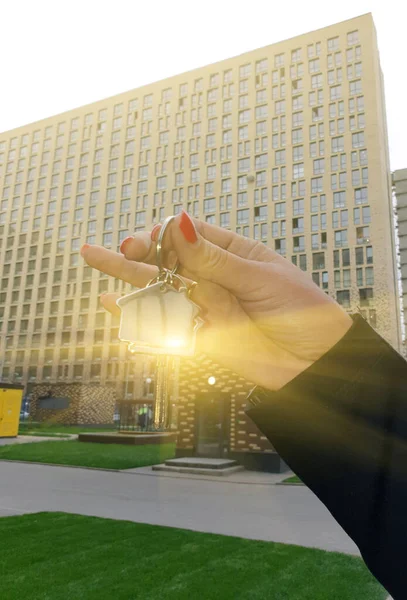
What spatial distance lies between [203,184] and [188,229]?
236ft

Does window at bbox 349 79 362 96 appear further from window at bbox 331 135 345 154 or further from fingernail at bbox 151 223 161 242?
fingernail at bbox 151 223 161 242

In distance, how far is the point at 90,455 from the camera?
829 inches

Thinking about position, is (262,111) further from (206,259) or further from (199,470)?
(206,259)

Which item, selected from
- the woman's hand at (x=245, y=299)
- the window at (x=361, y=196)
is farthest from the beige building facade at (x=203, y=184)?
the woman's hand at (x=245, y=299)

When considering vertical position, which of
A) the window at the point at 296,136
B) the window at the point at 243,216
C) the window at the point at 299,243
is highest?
the window at the point at 296,136

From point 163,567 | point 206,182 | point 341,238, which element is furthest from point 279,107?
point 163,567

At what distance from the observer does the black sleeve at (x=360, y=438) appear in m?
1.26

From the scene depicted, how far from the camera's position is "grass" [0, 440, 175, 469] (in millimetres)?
18562

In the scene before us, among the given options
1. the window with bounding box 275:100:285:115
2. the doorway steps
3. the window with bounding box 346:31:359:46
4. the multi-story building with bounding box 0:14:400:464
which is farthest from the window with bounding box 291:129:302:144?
the doorway steps

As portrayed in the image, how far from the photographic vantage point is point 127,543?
7.57 m

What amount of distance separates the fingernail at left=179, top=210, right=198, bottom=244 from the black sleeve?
0.51 metres

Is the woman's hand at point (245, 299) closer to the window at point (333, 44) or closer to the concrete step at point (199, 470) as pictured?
the concrete step at point (199, 470)

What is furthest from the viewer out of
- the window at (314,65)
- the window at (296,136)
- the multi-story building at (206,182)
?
the window at (314,65)

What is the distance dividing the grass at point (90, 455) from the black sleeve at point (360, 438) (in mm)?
17297
